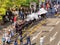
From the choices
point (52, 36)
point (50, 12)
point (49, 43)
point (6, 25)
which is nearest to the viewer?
point (49, 43)

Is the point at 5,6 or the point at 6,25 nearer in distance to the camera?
the point at 5,6

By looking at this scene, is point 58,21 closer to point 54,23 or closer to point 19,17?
point 54,23

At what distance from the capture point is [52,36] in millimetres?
37594

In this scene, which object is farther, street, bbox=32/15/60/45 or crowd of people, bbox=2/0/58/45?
street, bbox=32/15/60/45

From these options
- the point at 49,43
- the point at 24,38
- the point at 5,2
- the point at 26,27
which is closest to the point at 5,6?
the point at 5,2

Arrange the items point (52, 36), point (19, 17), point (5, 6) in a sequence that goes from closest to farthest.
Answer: point (52, 36)
point (5, 6)
point (19, 17)

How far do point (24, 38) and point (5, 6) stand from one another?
642 cm

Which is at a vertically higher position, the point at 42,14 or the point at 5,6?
the point at 5,6

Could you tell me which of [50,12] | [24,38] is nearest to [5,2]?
[24,38]

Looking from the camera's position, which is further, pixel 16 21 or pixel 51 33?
pixel 16 21

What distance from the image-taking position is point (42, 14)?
1905 inches

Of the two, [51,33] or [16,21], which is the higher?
[16,21]

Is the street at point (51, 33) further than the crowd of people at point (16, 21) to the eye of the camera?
Yes

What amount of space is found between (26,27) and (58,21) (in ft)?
23.9
